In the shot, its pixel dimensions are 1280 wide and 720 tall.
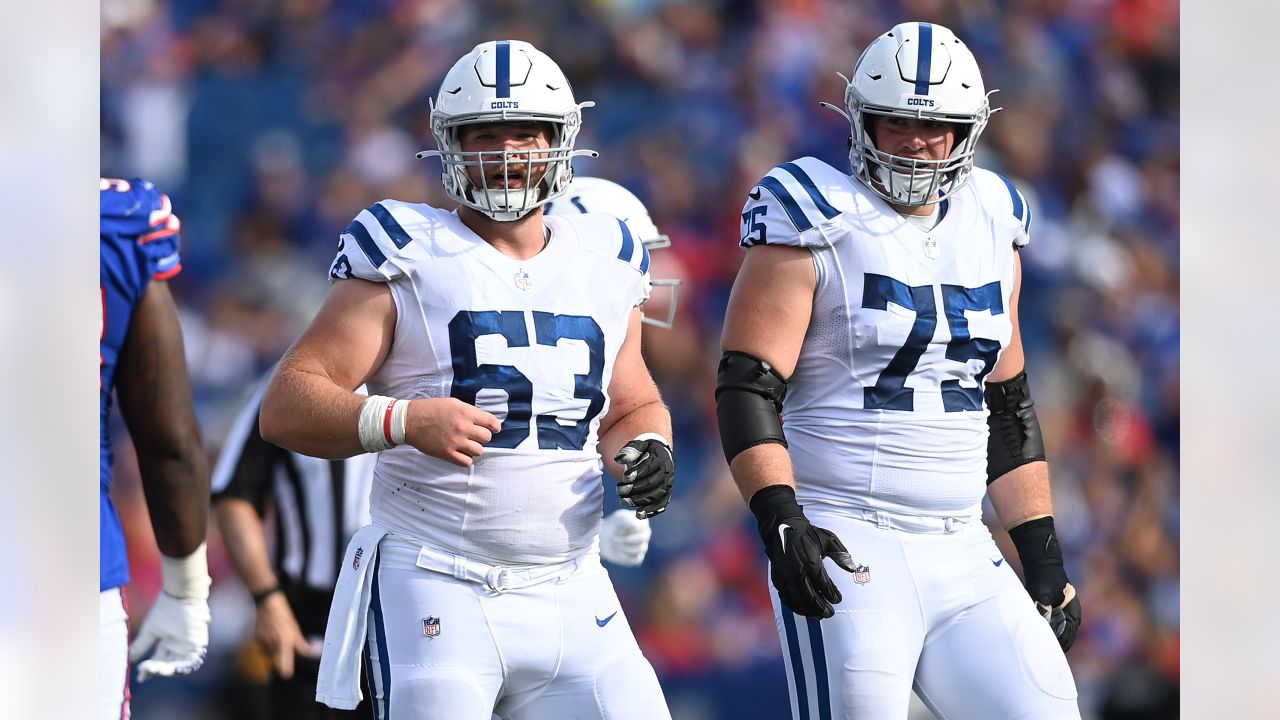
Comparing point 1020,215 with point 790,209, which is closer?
point 790,209

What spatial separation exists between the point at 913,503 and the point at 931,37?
0.86 meters

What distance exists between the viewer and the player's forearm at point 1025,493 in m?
3.09

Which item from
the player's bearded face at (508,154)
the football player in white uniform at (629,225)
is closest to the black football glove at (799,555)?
the player's bearded face at (508,154)

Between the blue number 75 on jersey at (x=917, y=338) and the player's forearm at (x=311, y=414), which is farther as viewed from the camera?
the blue number 75 on jersey at (x=917, y=338)

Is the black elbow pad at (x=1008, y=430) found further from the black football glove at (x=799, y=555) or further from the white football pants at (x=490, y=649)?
the white football pants at (x=490, y=649)

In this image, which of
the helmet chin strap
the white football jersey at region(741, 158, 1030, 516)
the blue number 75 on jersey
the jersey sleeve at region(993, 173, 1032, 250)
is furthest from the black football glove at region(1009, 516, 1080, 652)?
the helmet chin strap

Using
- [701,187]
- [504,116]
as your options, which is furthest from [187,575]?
[701,187]

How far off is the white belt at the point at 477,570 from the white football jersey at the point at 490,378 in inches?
0.6

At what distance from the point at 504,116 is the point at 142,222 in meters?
0.85

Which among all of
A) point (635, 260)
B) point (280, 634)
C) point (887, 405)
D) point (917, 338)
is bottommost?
point (280, 634)

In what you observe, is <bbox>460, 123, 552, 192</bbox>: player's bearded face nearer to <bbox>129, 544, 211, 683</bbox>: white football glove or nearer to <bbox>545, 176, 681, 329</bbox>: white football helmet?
<bbox>545, 176, 681, 329</bbox>: white football helmet

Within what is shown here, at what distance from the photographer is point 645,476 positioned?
2.58 m

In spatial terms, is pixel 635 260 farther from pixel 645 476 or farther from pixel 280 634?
→ pixel 280 634
